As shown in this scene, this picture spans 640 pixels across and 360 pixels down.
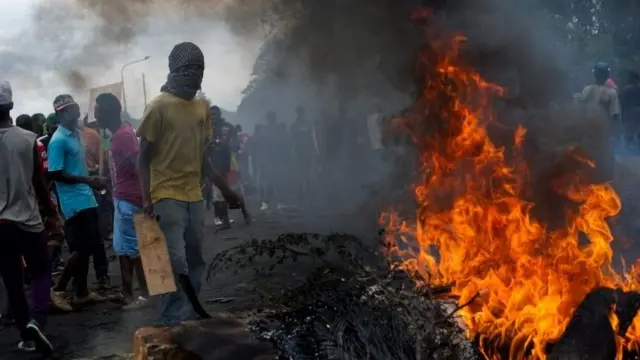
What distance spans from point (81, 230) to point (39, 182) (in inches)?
53.0

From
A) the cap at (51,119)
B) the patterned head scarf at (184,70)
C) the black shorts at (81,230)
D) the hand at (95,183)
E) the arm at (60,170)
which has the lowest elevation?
the black shorts at (81,230)

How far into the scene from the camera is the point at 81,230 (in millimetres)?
7113

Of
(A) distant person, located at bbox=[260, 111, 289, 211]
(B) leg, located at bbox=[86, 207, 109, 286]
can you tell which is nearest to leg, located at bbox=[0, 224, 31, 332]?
(B) leg, located at bbox=[86, 207, 109, 286]

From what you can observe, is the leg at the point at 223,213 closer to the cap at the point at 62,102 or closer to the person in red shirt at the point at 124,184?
the person in red shirt at the point at 124,184

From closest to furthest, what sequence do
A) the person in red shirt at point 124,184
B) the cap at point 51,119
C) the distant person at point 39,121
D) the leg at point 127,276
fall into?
the person in red shirt at point 124,184 < the leg at point 127,276 < the cap at point 51,119 < the distant person at point 39,121

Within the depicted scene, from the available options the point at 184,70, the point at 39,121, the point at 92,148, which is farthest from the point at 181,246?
the point at 39,121

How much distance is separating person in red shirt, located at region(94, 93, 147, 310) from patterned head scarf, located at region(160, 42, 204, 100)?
1675mm

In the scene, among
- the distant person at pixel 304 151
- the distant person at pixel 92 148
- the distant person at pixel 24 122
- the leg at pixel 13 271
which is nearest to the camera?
the leg at pixel 13 271

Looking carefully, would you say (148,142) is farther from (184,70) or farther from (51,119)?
(51,119)

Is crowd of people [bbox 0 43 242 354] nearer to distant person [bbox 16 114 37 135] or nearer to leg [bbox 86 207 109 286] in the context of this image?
leg [bbox 86 207 109 286]

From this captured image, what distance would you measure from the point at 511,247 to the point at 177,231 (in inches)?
99.2

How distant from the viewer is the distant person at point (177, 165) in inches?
198

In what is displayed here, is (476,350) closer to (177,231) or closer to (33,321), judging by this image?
(177,231)

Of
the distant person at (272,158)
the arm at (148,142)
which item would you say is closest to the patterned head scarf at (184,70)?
the arm at (148,142)
